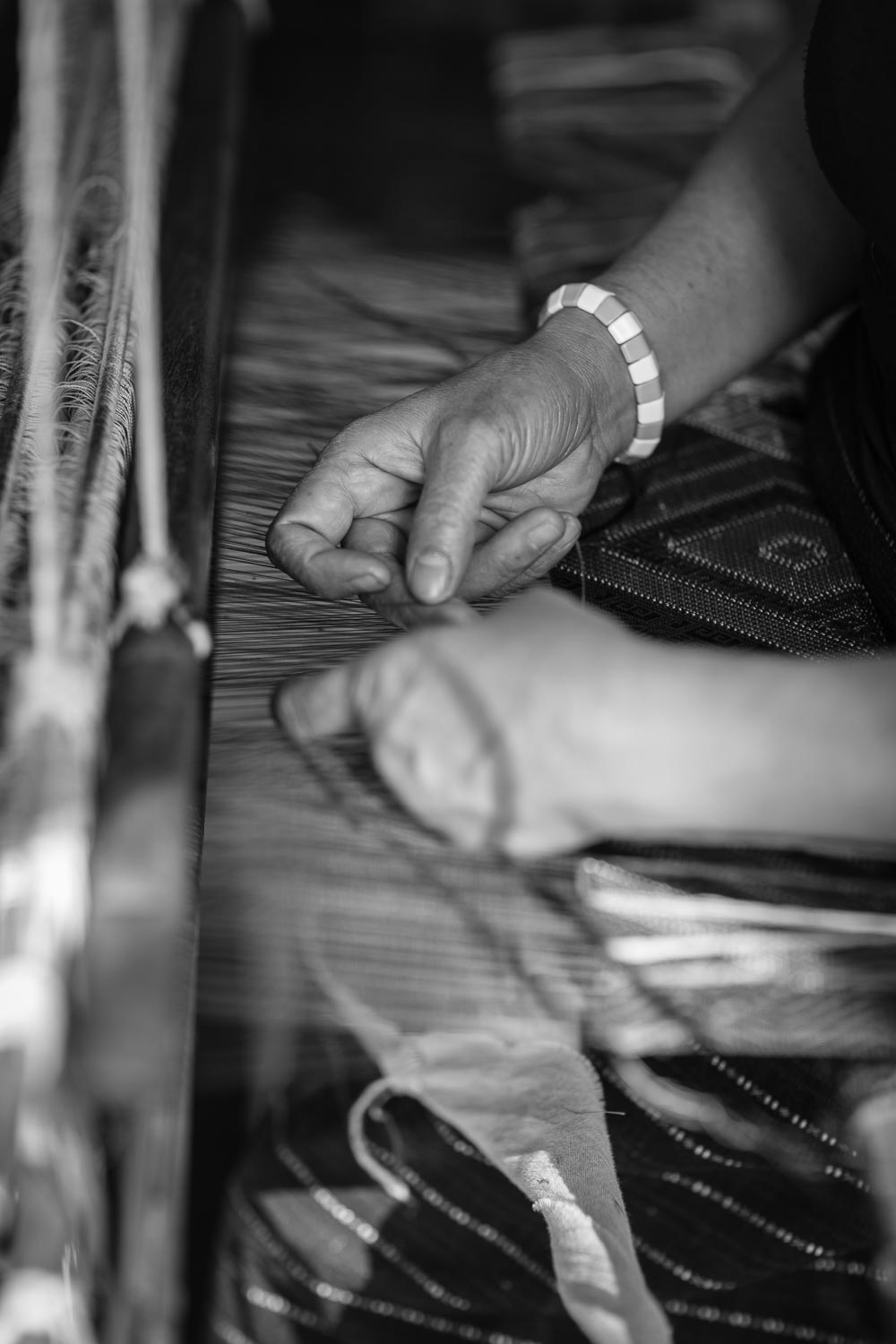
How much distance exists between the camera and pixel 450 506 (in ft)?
2.64

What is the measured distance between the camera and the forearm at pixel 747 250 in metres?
1.07

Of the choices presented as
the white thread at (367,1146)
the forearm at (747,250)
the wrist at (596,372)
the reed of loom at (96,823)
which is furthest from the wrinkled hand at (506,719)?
the forearm at (747,250)

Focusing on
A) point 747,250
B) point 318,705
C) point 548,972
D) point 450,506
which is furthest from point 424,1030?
point 747,250

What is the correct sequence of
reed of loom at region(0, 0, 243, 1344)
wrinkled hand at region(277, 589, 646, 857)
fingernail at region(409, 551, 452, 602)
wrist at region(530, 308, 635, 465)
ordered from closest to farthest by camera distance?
reed of loom at region(0, 0, 243, 1344)
wrinkled hand at region(277, 589, 646, 857)
fingernail at region(409, 551, 452, 602)
wrist at region(530, 308, 635, 465)

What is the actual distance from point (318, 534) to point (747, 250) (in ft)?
1.55

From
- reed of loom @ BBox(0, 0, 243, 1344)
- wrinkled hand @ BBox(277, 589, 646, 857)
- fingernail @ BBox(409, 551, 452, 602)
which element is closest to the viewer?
reed of loom @ BBox(0, 0, 243, 1344)

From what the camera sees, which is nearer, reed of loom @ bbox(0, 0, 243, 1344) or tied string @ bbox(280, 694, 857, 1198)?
reed of loom @ bbox(0, 0, 243, 1344)

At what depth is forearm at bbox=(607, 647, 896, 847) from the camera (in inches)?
24.3

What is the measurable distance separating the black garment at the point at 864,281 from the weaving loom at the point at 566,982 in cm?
4

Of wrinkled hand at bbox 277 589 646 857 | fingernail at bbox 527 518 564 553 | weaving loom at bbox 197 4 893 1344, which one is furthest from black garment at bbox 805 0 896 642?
wrinkled hand at bbox 277 589 646 857

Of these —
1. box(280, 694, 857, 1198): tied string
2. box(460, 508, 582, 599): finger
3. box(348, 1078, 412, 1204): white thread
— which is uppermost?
box(460, 508, 582, 599): finger

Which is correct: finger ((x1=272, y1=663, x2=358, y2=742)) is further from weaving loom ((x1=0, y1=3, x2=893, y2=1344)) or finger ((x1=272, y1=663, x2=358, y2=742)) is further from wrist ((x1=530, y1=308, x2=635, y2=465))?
wrist ((x1=530, y1=308, x2=635, y2=465))

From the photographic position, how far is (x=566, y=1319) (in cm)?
85

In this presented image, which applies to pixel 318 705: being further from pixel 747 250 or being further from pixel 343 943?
pixel 747 250
